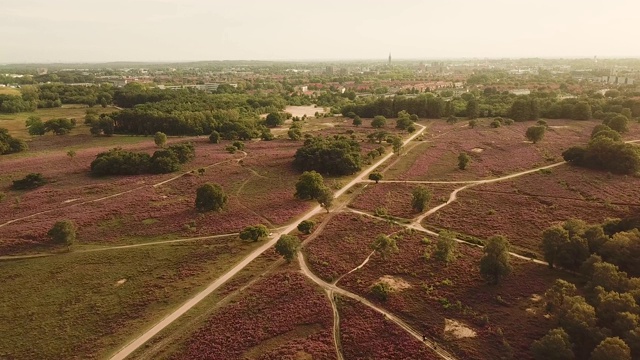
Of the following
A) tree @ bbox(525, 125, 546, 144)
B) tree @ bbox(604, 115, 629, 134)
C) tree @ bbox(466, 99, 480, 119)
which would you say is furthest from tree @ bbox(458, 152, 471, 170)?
tree @ bbox(466, 99, 480, 119)

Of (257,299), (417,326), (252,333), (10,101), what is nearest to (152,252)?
(257,299)

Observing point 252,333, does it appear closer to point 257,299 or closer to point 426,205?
point 257,299

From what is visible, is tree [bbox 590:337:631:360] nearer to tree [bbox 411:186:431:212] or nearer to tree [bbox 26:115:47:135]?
tree [bbox 411:186:431:212]

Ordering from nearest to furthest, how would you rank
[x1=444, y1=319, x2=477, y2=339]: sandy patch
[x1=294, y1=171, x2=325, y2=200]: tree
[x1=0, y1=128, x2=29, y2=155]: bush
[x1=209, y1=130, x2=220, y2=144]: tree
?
1. [x1=444, y1=319, x2=477, y2=339]: sandy patch
2. [x1=294, y1=171, x2=325, y2=200]: tree
3. [x1=0, y1=128, x2=29, y2=155]: bush
4. [x1=209, y1=130, x2=220, y2=144]: tree

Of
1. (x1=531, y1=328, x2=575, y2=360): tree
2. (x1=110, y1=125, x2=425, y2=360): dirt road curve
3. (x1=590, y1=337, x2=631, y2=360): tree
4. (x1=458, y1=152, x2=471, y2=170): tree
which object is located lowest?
(x1=110, y1=125, x2=425, y2=360): dirt road curve

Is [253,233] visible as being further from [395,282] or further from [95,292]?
[395,282]

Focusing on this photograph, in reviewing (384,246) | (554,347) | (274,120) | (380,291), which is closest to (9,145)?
(274,120)
